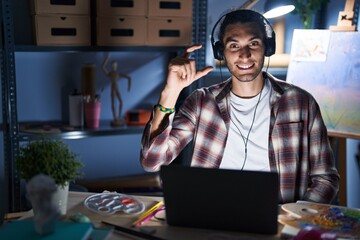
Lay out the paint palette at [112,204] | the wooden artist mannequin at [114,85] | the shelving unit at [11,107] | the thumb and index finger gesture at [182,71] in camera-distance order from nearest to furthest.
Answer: the paint palette at [112,204], the thumb and index finger gesture at [182,71], the shelving unit at [11,107], the wooden artist mannequin at [114,85]

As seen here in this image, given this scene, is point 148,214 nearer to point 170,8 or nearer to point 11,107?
point 11,107

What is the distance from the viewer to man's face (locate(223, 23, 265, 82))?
172cm

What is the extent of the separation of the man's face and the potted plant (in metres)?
0.70

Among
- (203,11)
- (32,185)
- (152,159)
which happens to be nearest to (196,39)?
(203,11)

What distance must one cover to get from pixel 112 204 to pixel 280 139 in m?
0.65

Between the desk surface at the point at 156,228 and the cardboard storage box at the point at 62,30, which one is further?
the cardboard storage box at the point at 62,30

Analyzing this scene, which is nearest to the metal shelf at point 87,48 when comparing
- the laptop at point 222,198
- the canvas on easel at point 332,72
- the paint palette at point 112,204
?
the canvas on easel at point 332,72

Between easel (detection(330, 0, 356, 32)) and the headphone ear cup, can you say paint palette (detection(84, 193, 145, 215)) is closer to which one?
the headphone ear cup

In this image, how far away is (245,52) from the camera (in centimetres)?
172

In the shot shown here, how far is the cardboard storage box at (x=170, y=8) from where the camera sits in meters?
2.50

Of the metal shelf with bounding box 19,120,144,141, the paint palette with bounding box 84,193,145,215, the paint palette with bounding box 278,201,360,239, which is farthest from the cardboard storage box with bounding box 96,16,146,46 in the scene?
the paint palette with bounding box 278,201,360,239

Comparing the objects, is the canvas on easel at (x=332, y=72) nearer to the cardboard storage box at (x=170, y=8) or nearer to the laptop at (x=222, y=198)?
the cardboard storage box at (x=170, y=8)

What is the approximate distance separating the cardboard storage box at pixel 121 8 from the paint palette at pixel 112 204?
119 cm

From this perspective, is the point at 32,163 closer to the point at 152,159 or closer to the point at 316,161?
the point at 152,159
